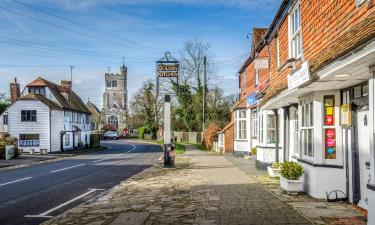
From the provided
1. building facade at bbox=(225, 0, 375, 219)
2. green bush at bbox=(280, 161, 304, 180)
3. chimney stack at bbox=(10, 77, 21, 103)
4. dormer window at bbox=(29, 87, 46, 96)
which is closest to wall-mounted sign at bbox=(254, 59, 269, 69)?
building facade at bbox=(225, 0, 375, 219)

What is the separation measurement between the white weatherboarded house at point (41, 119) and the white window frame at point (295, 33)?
3408cm

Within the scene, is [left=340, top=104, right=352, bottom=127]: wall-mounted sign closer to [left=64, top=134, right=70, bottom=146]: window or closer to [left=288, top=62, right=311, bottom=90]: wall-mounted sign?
[left=288, top=62, right=311, bottom=90]: wall-mounted sign

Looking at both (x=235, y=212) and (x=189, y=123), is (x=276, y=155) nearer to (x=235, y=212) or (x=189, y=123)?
(x=235, y=212)

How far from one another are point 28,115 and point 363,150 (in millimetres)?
39218

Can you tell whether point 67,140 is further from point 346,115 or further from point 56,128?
point 346,115

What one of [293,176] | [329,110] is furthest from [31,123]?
[329,110]

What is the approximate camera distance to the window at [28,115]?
42.0m

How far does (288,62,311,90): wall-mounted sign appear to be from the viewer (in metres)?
7.76

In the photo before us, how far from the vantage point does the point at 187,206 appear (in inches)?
370

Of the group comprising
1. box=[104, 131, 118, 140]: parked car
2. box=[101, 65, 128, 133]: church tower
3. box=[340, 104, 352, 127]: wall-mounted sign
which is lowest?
box=[104, 131, 118, 140]: parked car

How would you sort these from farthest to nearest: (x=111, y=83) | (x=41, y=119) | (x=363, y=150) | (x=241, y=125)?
(x=111, y=83)
(x=41, y=119)
(x=241, y=125)
(x=363, y=150)

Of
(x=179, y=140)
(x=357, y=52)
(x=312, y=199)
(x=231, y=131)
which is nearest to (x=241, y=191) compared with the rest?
(x=312, y=199)

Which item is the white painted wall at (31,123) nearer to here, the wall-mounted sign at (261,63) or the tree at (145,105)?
the wall-mounted sign at (261,63)

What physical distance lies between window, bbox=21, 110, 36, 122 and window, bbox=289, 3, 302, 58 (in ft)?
114
